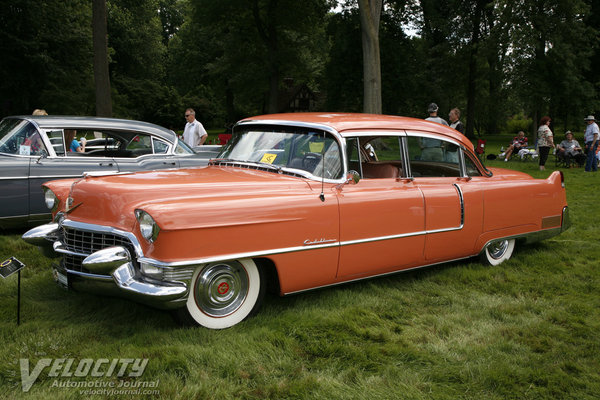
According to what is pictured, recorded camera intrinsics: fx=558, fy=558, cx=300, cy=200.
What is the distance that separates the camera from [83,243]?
413 centimetres

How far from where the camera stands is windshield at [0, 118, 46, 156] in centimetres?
723

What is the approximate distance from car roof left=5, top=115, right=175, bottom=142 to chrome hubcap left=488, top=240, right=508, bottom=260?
4.79m

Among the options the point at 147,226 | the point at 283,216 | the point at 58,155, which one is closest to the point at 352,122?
the point at 283,216

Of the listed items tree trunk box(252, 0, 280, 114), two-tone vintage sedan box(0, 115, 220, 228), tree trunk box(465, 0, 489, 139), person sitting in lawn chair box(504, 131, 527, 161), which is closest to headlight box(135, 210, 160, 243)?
two-tone vintage sedan box(0, 115, 220, 228)

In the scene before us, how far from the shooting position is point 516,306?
4840 millimetres

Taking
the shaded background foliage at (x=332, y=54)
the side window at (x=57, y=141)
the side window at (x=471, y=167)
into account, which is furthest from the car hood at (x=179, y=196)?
the shaded background foliage at (x=332, y=54)

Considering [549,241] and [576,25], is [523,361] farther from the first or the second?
[576,25]

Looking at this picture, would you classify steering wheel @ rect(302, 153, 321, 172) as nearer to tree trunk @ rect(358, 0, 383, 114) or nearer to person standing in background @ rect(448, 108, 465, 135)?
person standing in background @ rect(448, 108, 465, 135)

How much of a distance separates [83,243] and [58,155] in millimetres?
3749

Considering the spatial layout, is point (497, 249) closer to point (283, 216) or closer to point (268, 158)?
point (268, 158)

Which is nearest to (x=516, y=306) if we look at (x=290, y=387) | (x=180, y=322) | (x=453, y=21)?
(x=290, y=387)

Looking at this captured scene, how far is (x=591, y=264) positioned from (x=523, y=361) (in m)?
3.03

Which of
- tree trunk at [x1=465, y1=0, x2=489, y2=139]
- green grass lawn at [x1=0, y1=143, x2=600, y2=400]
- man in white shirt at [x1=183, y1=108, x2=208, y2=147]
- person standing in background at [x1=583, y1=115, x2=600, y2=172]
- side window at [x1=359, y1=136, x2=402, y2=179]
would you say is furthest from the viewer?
tree trunk at [x1=465, y1=0, x2=489, y2=139]

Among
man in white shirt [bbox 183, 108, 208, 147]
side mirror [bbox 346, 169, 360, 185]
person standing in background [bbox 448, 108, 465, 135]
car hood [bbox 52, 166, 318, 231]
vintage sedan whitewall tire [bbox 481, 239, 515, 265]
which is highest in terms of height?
person standing in background [bbox 448, 108, 465, 135]
